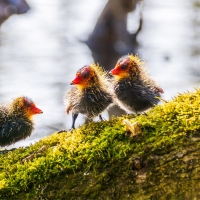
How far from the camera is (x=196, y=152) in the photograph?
2.27 m

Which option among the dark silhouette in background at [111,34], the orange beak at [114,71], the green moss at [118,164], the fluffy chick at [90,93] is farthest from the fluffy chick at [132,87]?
the dark silhouette in background at [111,34]

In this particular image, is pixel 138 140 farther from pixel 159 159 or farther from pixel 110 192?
pixel 110 192

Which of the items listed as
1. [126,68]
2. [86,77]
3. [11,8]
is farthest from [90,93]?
[11,8]

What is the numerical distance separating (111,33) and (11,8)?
4.59 feet

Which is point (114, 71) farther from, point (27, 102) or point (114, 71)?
point (27, 102)

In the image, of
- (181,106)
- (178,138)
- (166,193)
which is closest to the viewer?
(166,193)

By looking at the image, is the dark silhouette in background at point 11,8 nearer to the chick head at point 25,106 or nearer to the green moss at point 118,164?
the chick head at point 25,106

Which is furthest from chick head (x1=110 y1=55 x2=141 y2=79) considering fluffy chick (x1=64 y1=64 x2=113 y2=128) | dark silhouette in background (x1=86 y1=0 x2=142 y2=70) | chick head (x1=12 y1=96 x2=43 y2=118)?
dark silhouette in background (x1=86 y1=0 x2=142 y2=70)

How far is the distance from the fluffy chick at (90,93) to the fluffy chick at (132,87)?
11 centimetres

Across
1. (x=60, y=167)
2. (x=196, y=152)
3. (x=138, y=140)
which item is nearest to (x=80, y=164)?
(x=60, y=167)

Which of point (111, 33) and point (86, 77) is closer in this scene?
point (86, 77)

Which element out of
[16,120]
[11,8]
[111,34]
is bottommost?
[16,120]

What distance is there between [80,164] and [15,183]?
1.41 feet

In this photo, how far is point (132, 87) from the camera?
3480 mm
